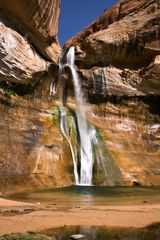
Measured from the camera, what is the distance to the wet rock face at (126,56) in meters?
35.4

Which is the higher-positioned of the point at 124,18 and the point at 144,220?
the point at 124,18

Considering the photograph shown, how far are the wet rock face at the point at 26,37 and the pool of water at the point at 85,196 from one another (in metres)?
9.10

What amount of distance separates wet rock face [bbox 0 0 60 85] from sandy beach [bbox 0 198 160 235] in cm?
1414

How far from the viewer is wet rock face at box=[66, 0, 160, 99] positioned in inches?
1395

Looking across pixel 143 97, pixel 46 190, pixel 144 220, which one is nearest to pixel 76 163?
pixel 46 190

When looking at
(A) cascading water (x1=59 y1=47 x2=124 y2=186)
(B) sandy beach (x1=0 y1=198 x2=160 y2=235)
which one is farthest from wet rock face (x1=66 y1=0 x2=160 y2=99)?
(B) sandy beach (x1=0 y1=198 x2=160 y2=235)

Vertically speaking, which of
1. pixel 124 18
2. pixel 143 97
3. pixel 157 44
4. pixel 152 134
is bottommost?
pixel 152 134

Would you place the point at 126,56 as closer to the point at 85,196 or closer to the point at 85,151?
the point at 85,151

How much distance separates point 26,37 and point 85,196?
1438cm

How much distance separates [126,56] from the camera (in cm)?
3744

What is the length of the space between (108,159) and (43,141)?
496 centimetres

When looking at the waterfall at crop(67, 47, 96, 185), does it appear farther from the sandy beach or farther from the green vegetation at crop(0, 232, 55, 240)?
the green vegetation at crop(0, 232, 55, 240)

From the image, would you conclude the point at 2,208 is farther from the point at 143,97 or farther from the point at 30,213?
the point at 143,97

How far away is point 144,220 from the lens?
1270 centimetres
